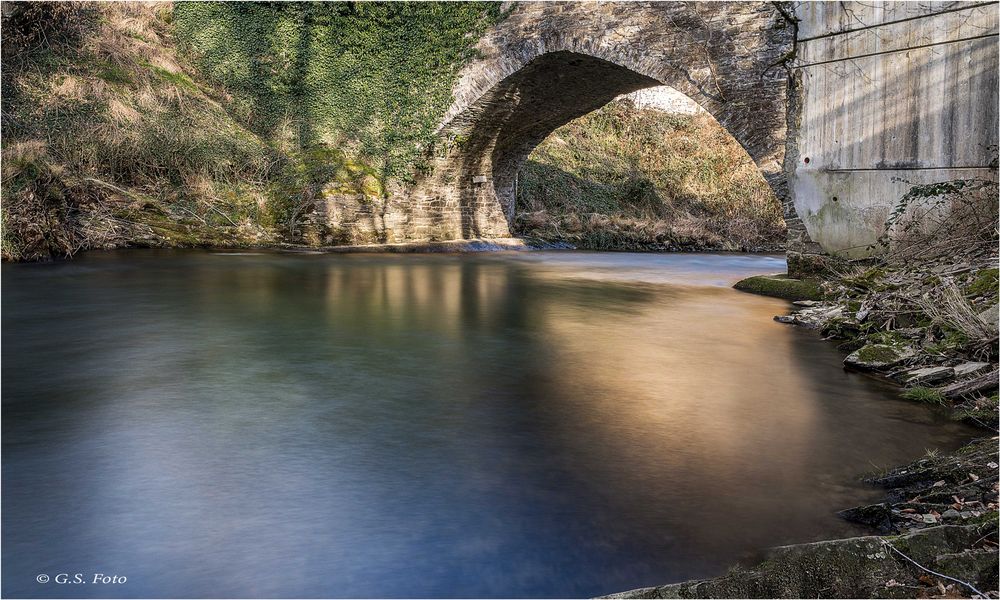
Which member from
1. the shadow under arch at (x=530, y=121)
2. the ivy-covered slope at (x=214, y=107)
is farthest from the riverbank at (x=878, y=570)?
the ivy-covered slope at (x=214, y=107)

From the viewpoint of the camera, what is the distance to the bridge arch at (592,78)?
1039 cm

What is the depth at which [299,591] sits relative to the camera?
8.22 ft

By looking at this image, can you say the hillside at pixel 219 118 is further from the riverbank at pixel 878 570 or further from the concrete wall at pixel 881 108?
the riverbank at pixel 878 570

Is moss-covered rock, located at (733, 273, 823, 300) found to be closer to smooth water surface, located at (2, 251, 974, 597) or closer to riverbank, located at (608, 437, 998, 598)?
smooth water surface, located at (2, 251, 974, 597)

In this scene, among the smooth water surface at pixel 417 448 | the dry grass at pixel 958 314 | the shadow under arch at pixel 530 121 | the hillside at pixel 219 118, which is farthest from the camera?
the hillside at pixel 219 118

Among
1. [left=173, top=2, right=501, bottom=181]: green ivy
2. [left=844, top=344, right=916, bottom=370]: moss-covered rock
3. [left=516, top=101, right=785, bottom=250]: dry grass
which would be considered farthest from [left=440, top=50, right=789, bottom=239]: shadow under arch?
[left=844, top=344, right=916, bottom=370]: moss-covered rock

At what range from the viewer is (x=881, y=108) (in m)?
9.08

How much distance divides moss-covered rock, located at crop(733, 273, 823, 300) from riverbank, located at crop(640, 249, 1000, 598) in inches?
75.6

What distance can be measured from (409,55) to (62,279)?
7.70m

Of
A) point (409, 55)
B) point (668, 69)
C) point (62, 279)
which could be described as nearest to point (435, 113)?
point (409, 55)

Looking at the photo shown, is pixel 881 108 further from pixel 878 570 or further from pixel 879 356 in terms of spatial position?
pixel 878 570

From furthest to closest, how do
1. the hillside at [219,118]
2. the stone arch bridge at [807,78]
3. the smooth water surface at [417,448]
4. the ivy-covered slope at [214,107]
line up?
the ivy-covered slope at [214,107], the hillside at [219,118], the stone arch bridge at [807,78], the smooth water surface at [417,448]

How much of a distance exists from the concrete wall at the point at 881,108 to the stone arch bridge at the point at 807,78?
0.04 feet

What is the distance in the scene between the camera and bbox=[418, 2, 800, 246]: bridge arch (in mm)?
10391
